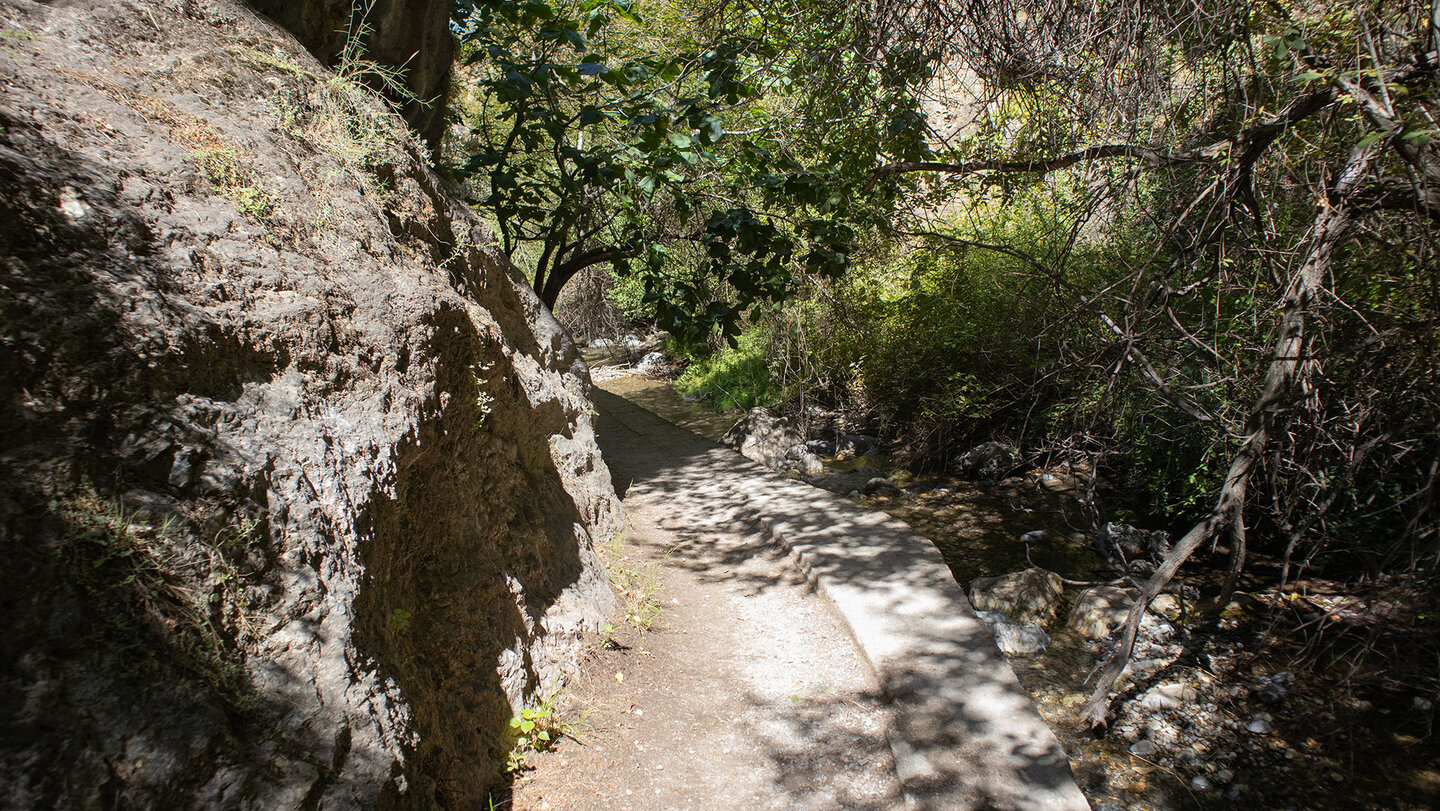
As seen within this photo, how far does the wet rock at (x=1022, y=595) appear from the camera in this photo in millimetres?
5234

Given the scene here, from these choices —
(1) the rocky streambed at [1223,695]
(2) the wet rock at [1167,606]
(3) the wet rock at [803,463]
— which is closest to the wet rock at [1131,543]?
(1) the rocky streambed at [1223,695]

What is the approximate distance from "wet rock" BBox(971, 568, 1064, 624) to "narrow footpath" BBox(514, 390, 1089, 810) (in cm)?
71

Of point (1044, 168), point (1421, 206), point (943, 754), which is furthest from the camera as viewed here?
point (1044, 168)

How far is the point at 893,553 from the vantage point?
505 centimetres

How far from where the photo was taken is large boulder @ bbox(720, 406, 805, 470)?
388 inches

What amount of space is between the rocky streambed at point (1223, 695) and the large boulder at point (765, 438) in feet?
12.5

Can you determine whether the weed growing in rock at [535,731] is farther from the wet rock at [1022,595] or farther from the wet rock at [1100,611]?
the wet rock at [1100,611]

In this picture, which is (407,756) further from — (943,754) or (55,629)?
(943,754)

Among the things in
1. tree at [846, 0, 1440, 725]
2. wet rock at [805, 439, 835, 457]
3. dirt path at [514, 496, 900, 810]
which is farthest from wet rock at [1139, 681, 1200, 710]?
wet rock at [805, 439, 835, 457]

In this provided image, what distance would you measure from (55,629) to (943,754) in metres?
2.94

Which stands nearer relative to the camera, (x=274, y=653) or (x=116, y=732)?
(x=116, y=732)

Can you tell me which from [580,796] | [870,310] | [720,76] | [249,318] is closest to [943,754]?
[580,796]

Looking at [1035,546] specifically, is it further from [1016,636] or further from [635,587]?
[635,587]

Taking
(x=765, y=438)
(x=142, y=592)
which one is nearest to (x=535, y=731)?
(x=142, y=592)
